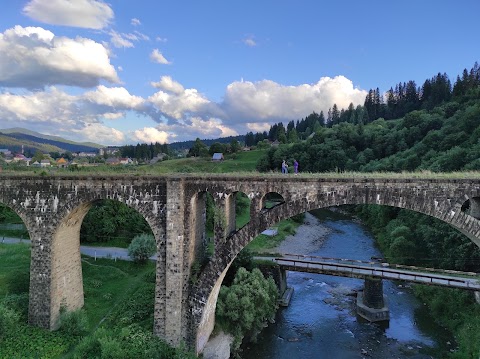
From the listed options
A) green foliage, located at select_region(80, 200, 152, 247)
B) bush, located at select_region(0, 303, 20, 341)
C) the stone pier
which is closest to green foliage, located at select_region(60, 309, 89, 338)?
bush, located at select_region(0, 303, 20, 341)

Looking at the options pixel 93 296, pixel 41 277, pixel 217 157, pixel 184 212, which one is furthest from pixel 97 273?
pixel 217 157

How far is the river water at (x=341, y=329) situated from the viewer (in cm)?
2409

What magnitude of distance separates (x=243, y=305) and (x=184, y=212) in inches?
310

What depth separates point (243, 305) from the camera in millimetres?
23453

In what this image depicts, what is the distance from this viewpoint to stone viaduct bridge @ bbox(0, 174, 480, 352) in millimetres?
17094

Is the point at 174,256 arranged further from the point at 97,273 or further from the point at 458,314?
the point at 458,314

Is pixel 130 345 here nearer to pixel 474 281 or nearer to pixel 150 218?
pixel 150 218

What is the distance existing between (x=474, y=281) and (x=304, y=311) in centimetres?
1230

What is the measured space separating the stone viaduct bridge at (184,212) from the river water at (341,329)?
6.10m

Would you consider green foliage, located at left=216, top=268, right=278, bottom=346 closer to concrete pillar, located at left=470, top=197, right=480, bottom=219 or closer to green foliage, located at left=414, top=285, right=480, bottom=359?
green foliage, located at left=414, top=285, right=480, bottom=359

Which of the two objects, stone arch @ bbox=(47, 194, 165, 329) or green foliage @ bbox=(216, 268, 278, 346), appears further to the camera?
green foliage @ bbox=(216, 268, 278, 346)

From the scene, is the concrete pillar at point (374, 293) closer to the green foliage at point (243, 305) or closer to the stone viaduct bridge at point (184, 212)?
the green foliage at point (243, 305)

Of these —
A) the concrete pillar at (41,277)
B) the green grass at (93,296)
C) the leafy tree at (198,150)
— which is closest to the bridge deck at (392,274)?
the green grass at (93,296)

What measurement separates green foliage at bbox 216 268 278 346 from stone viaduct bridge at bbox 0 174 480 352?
1.15m
